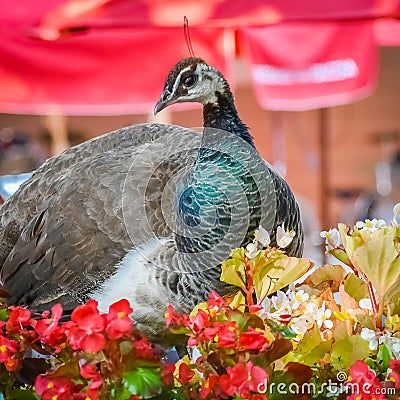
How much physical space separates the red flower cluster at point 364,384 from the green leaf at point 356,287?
137 mm

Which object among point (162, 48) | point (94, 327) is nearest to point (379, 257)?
point (94, 327)

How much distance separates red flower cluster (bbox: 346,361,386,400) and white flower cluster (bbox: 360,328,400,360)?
0.04 meters

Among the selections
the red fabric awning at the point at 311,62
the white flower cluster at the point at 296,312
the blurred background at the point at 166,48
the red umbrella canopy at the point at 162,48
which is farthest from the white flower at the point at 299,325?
the red fabric awning at the point at 311,62

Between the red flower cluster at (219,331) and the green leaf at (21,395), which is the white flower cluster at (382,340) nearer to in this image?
the red flower cluster at (219,331)

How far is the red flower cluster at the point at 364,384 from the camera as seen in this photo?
2.27ft

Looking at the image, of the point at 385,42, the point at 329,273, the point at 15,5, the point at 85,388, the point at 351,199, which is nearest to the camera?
the point at 85,388

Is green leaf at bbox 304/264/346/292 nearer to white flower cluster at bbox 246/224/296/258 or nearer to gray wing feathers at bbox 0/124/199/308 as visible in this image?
white flower cluster at bbox 246/224/296/258

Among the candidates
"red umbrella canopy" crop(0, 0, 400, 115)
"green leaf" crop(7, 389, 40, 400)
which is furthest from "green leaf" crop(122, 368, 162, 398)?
"red umbrella canopy" crop(0, 0, 400, 115)

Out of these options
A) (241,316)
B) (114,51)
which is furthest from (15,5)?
(241,316)

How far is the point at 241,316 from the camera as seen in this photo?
71 centimetres

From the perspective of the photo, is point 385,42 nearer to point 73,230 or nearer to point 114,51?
point 114,51

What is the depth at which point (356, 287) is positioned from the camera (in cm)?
83

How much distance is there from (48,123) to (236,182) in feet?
8.10

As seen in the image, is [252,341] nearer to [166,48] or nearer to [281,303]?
[281,303]
